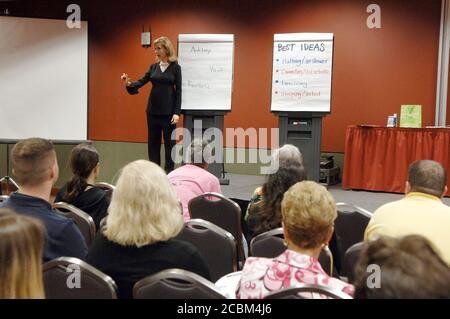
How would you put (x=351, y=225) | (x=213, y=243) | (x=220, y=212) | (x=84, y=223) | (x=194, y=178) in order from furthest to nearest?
(x=194, y=178) < (x=220, y=212) < (x=351, y=225) < (x=84, y=223) < (x=213, y=243)

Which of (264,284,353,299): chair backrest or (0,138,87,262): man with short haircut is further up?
(0,138,87,262): man with short haircut

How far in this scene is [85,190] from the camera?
3207mm

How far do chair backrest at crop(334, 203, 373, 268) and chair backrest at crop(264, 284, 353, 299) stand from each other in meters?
1.41

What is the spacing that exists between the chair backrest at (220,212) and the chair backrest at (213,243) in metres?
0.54

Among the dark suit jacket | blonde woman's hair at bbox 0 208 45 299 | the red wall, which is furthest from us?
the red wall

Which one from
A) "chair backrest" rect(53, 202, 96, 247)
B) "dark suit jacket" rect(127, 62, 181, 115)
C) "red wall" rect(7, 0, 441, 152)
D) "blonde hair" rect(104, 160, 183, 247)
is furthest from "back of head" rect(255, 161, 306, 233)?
"red wall" rect(7, 0, 441, 152)

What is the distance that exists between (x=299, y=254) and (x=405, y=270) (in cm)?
66

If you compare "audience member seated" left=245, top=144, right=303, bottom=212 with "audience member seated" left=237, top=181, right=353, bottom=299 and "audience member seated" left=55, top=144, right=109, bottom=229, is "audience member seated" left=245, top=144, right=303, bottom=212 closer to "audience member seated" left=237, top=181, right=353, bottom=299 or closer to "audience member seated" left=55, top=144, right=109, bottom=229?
"audience member seated" left=55, top=144, right=109, bottom=229

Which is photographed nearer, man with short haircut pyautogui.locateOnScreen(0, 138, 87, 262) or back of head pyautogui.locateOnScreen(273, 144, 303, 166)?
man with short haircut pyautogui.locateOnScreen(0, 138, 87, 262)

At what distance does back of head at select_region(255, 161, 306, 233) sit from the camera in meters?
2.75

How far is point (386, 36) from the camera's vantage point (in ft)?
22.4

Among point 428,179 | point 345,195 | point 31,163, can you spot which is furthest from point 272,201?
point 345,195

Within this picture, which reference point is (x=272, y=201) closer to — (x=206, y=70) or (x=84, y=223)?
(x=84, y=223)
